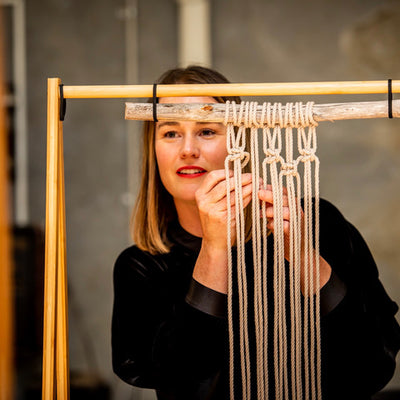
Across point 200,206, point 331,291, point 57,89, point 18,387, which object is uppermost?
point 57,89

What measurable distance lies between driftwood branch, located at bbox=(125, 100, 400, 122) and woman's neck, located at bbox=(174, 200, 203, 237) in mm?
376

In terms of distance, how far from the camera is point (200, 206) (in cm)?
133

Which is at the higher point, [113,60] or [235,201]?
[113,60]

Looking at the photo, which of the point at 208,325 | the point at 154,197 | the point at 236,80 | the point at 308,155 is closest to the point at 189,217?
the point at 154,197

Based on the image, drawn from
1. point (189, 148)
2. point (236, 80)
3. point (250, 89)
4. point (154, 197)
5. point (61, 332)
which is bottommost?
point (61, 332)

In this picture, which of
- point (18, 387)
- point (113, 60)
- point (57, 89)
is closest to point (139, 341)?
point (57, 89)

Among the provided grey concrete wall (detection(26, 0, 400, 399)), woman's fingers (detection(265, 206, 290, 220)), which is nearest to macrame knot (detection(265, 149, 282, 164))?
woman's fingers (detection(265, 206, 290, 220))

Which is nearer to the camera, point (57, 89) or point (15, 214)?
point (57, 89)

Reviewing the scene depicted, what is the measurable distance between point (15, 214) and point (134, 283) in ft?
4.97

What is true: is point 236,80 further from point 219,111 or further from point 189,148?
point 219,111

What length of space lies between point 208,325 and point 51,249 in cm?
41

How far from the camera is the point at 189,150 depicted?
1447 mm

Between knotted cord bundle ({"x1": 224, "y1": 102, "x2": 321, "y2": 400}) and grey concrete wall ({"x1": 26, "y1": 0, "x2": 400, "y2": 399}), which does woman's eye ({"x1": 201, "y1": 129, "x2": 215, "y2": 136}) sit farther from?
grey concrete wall ({"x1": 26, "y1": 0, "x2": 400, "y2": 399})

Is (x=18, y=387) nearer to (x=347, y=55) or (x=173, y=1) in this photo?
(x=173, y=1)
